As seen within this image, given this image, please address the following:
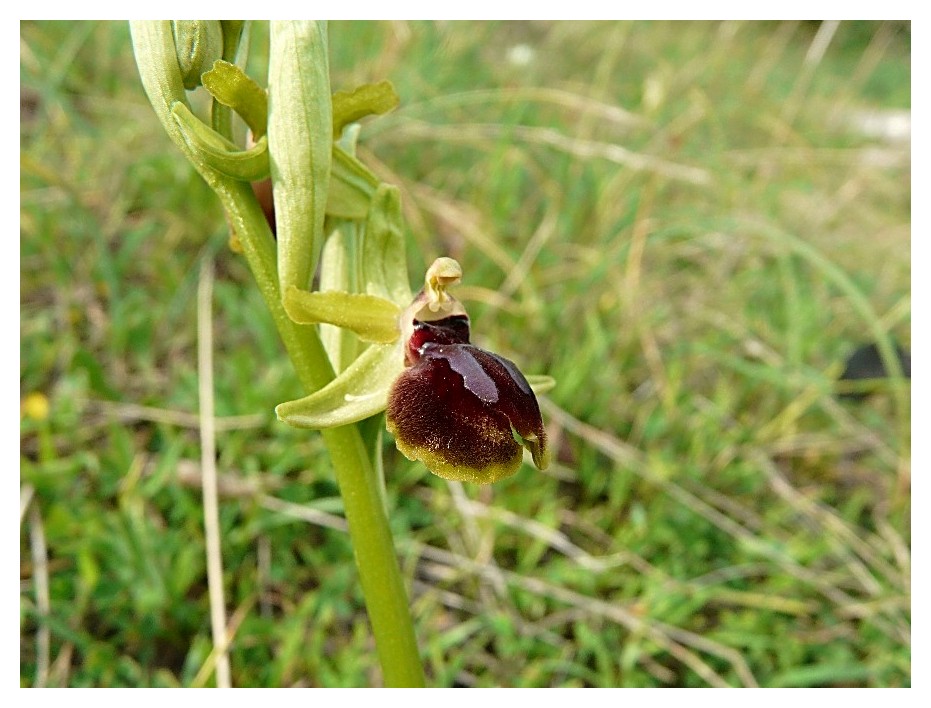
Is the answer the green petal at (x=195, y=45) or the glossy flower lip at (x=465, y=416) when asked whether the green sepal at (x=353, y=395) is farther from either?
the green petal at (x=195, y=45)

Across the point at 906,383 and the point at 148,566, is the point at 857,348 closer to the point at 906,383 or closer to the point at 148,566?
the point at 906,383

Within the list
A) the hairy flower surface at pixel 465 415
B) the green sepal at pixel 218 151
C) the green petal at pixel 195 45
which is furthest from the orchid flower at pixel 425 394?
the green petal at pixel 195 45

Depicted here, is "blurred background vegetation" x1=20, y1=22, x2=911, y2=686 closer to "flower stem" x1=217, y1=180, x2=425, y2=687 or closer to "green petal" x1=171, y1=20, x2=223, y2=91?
"flower stem" x1=217, y1=180, x2=425, y2=687

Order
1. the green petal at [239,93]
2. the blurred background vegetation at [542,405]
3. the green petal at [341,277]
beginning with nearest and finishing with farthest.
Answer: the green petal at [239,93] → the green petal at [341,277] → the blurred background vegetation at [542,405]

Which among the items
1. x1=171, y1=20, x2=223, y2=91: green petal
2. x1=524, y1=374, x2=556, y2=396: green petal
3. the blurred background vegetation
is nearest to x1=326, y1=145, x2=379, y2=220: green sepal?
x1=171, y1=20, x2=223, y2=91: green petal

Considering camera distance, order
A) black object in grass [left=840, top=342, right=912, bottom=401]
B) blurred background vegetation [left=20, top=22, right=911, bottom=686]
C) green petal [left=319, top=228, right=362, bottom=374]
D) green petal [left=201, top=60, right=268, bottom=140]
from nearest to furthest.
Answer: green petal [left=201, top=60, right=268, bottom=140] → green petal [left=319, top=228, right=362, bottom=374] → blurred background vegetation [left=20, top=22, right=911, bottom=686] → black object in grass [left=840, top=342, right=912, bottom=401]
